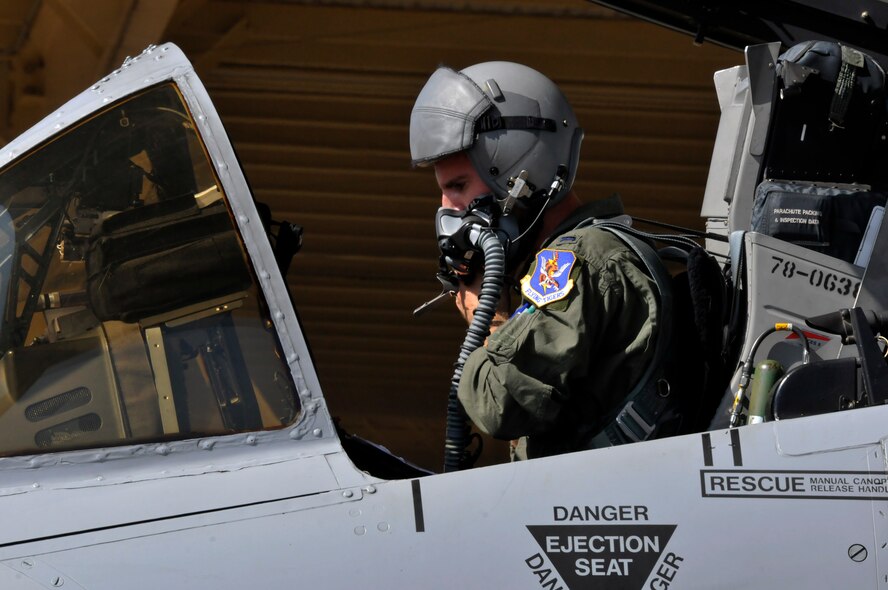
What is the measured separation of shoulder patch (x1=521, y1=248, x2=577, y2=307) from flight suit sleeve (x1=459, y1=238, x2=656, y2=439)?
15 mm

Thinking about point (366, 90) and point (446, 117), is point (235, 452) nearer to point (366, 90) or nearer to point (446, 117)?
point (446, 117)

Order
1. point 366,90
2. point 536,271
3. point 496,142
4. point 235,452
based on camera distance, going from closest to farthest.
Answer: point 235,452 → point 536,271 → point 496,142 → point 366,90

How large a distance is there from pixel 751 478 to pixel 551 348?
0.43m

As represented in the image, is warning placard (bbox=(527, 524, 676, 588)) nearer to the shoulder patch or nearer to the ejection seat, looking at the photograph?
the ejection seat

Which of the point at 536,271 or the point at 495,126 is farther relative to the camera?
the point at 495,126

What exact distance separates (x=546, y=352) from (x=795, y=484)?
489mm

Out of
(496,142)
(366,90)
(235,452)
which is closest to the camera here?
(235,452)

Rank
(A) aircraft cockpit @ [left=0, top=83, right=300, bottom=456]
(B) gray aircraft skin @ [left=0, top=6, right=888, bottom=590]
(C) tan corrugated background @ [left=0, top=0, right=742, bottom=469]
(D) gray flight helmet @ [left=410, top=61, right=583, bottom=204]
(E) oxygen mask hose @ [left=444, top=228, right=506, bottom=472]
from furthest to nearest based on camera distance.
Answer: (C) tan corrugated background @ [left=0, top=0, right=742, bottom=469], (D) gray flight helmet @ [left=410, top=61, right=583, bottom=204], (E) oxygen mask hose @ [left=444, top=228, right=506, bottom=472], (A) aircraft cockpit @ [left=0, top=83, right=300, bottom=456], (B) gray aircraft skin @ [left=0, top=6, right=888, bottom=590]

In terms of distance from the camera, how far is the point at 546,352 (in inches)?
79.9

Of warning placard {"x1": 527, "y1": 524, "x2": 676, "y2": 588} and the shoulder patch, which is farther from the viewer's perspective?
the shoulder patch

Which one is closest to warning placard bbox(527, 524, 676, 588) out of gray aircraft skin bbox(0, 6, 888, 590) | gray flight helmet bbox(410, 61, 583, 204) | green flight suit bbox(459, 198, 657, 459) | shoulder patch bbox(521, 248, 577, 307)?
gray aircraft skin bbox(0, 6, 888, 590)

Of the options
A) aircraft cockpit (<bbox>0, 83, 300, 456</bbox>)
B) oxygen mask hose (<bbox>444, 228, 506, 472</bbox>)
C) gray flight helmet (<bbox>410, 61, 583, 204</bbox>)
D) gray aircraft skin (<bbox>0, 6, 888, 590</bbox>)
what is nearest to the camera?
gray aircraft skin (<bbox>0, 6, 888, 590</bbox>)

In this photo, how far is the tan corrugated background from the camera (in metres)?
6.99

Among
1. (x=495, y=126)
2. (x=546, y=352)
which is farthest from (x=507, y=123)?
(x=546, y=352)
